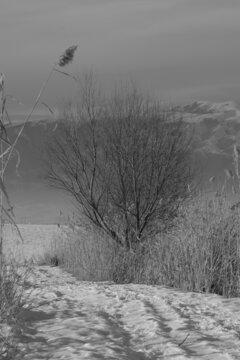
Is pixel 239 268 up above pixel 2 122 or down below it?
below

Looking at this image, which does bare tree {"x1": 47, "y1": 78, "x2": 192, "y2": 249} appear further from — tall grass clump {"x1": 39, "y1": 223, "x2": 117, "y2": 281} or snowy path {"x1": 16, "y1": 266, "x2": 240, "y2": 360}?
snowy path {"x1": 16, "y1": 266, "x2": 240, "y2": 360}

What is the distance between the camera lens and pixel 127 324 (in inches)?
187

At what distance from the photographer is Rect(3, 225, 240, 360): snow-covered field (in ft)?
13.3

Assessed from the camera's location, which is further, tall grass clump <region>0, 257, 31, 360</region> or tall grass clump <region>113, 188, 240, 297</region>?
tall grass clump <region>113, 188, 240, 297</region>

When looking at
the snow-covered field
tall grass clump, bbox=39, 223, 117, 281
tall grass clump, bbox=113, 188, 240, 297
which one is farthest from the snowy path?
tall grass clump, bbox=39, 223, 117, 281

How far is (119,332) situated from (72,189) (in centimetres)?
1295

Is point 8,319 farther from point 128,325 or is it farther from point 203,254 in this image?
point 203,254

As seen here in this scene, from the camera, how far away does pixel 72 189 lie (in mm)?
17375

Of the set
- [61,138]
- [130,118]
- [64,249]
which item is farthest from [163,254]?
[61,138]

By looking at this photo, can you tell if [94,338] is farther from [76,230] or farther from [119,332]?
[76,230]

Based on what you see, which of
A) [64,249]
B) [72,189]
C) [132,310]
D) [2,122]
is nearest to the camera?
[2,122]

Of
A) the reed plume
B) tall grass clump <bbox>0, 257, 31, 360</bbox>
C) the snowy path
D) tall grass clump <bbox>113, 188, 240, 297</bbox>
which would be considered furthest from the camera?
tall grass clump <bbox>113, 188, 240, 297</bbox>

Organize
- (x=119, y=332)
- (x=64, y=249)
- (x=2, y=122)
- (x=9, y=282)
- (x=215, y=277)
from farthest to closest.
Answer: (x=64, y=249)
(x=215, y=277)
(x=9, y=282)
(x=119, y=332)
(x=2, y=122)

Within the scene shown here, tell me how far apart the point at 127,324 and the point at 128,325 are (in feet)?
0.10
